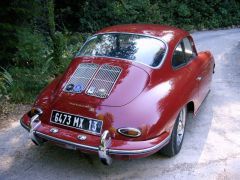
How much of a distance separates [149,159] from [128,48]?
5.22ft

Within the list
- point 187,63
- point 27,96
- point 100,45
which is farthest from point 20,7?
point 187,63

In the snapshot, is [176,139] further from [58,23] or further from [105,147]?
[58,23]

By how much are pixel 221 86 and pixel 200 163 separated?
3.38m

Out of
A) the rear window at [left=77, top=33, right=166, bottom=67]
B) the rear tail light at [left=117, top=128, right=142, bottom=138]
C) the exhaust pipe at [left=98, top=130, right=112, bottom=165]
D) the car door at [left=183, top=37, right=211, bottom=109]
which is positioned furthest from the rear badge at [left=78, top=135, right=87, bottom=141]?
the car door at [left=183, top=37, right=211, bottom=109]

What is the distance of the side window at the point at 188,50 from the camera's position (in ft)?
19.0

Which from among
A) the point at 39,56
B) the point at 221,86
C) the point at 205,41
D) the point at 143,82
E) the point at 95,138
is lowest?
the point at 205,41

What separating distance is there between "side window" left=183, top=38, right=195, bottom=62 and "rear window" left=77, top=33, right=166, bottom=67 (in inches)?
27.6

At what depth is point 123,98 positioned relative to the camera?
4.39m

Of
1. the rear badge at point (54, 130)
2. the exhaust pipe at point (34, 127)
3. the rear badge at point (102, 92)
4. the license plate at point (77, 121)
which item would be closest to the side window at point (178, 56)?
the rear badge at point (102, 92)

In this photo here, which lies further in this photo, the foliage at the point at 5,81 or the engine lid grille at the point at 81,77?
the foliage at the point at 5,81

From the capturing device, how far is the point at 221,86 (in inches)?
303

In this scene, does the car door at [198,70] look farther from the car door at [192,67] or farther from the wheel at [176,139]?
the wheel at [176,139]

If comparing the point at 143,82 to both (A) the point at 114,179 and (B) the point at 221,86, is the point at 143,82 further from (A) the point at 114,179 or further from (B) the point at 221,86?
(B) the point at 221,86

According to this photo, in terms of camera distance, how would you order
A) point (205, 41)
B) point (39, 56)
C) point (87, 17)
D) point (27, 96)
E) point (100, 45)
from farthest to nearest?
1. point (87, 17)
2. point (205, 41)
3. point (39, 56)
4. point (27, 96)
5. point (100, 45)
